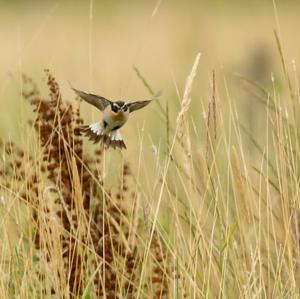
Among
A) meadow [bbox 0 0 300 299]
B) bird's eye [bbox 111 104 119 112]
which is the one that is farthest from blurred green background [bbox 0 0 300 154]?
bird's eye [bbox 111 104 119 112]

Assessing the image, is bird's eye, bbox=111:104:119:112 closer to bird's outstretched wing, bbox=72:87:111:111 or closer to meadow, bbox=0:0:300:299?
bird's outstretched wing, bbox=72:87:111:111

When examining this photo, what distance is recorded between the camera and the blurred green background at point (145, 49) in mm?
8094

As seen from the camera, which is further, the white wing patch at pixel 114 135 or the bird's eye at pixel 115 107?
the white wing patch at pixel 114 135

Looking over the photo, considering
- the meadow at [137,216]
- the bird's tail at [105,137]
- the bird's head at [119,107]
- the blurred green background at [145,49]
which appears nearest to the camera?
the bird's head at [119,107]

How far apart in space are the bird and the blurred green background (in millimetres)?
236

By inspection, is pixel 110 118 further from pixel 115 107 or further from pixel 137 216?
pixel 137 216

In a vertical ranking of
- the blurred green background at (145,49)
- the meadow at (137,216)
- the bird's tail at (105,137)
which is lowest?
the meadow at (137,216)

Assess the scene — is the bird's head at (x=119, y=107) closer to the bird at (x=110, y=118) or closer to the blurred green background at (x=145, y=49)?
the bird at (x=110, y=118)

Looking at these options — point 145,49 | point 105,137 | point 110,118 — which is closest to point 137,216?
point 105,137

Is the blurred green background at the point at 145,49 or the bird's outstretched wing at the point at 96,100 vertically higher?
the blurred green background at the point at 145,49

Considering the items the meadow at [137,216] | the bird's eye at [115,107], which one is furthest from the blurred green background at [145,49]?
the bird's eye at [115,107]

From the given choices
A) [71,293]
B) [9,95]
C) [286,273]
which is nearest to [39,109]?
[71,293]

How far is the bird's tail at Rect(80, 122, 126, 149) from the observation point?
3.94 m

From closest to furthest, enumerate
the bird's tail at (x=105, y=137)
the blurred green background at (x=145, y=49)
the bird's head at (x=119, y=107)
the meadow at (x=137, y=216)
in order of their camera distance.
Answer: the bird's head at (x=119, y=107) → the bird's tail at (x=105, y=137) → the meadow at (x=137, y=216) → the blurred green background at (x=145, y=49)
